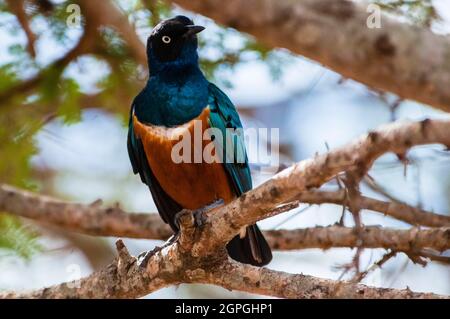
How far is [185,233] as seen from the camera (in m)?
4.02

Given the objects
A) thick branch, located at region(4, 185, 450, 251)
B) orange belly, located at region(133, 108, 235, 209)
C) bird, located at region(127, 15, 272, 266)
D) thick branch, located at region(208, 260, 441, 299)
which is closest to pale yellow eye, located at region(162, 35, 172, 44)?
bird, located at region(127, 15, 272, 266)

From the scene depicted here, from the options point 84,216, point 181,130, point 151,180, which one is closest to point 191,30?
point 181,130

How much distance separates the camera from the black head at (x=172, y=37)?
219 inches

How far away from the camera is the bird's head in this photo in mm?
5562

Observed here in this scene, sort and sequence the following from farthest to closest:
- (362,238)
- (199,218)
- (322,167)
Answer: (362,238) → (199,218) → (322,167)

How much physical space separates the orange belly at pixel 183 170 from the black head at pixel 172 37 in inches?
21.4

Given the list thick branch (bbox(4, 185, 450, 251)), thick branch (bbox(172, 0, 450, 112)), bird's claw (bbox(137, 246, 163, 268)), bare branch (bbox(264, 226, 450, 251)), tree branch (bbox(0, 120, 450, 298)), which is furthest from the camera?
thick branch (bbox(4, 185, 450, 251))

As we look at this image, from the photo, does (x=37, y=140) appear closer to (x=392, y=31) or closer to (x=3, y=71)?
(x=3, y=71)

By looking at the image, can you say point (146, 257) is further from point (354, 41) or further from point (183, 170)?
point (354, 41)

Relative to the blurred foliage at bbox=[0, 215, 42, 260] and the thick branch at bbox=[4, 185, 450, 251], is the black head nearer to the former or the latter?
the thick branch at bbox=[4, 185, 450, 251]

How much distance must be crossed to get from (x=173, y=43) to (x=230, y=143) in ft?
2.70

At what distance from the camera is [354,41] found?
338 centimetres
